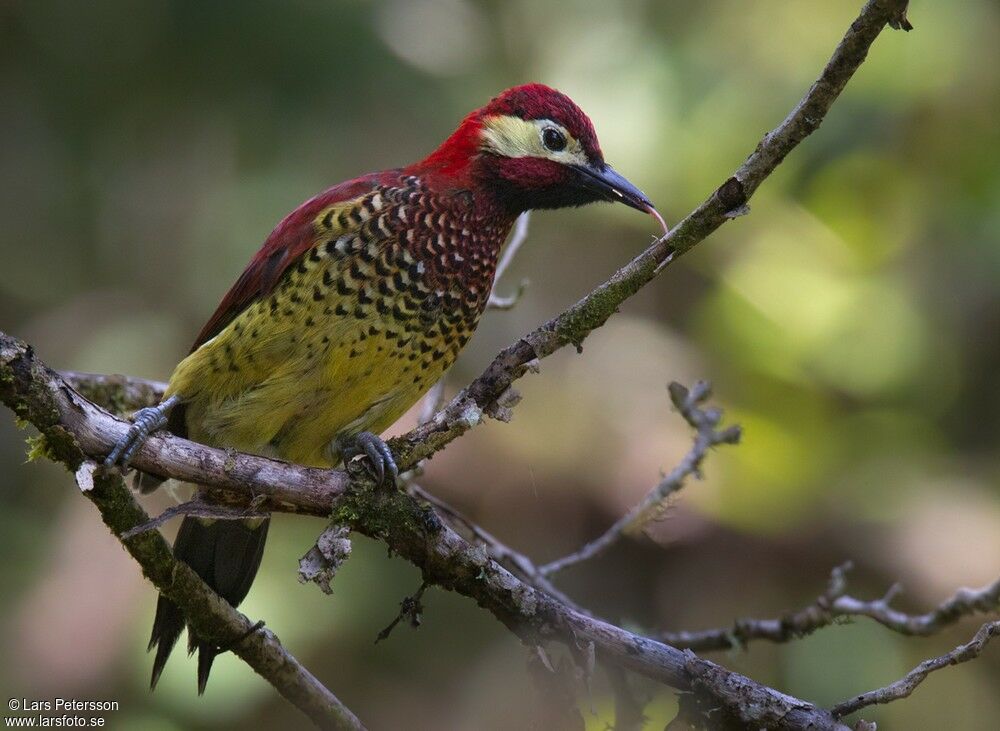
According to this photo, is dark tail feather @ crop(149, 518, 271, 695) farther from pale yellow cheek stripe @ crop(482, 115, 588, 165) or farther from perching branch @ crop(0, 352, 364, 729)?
pale yellow cheek stripe @ crop(482, 115, 588, 165)

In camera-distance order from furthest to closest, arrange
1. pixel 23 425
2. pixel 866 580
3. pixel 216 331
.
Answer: pixel 866 580
pixel 216 331
pixel 23 425

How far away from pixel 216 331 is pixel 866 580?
121 inches

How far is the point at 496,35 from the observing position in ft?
18.4

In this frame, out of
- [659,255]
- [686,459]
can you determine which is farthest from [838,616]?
[659,255]

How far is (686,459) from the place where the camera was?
3.54 meters

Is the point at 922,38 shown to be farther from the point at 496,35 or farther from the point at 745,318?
the point at 496,35

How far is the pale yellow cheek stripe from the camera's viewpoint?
3.45m

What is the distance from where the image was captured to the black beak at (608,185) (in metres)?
3.39

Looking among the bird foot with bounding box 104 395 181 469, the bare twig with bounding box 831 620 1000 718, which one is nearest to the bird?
the bird foot with bounding box 104 395 181 469

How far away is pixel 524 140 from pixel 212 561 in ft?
5.18

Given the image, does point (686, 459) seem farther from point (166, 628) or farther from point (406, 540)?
point (166, 628)

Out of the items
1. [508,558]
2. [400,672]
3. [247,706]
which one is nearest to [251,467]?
[508,558]

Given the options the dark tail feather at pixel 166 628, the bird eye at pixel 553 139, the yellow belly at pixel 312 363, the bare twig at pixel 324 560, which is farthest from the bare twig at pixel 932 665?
the dark tail feather at pixel 166 628

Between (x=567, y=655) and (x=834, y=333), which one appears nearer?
(x=567, y=655)
